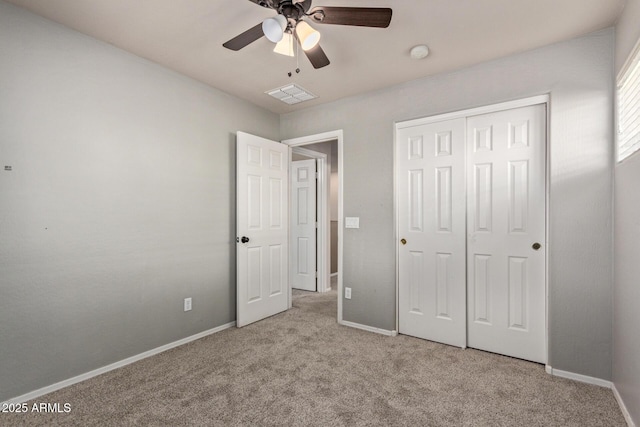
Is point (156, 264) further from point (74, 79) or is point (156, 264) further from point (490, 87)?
point (490, 87)

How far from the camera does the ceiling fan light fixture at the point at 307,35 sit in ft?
5.68

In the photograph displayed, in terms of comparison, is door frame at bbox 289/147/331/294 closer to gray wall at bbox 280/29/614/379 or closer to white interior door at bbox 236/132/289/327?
white interior door at bbox 236/132/289/327

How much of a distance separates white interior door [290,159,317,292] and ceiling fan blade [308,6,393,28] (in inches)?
128

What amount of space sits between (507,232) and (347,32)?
6.60 ft

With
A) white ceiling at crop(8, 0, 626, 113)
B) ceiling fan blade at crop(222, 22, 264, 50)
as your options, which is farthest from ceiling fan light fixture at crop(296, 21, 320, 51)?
white ceiling at crop(8, 0, 626, 113)

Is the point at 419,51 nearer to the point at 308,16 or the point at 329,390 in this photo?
the point at 308,16

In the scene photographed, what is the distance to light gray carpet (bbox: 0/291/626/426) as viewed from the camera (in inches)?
73.0

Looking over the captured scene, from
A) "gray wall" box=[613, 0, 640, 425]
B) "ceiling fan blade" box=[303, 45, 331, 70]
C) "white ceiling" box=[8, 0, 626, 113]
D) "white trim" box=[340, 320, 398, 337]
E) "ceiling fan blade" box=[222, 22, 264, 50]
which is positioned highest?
"white ceiling" box=[8, 0, 626, 113]

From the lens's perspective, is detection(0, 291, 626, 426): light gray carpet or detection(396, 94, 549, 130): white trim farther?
detection(396, 94, 549, 130): white trim

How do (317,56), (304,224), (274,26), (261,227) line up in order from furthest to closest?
(304,224), (261,227), (317,56), (274,26)

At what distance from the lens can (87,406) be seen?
6.47 ft

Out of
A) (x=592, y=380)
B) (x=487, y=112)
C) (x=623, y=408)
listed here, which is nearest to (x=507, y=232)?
(x=487, y=112)

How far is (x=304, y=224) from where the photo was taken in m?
5.05

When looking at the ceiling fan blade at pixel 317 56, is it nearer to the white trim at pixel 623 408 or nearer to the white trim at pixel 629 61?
the white trim at pixel 629 61
